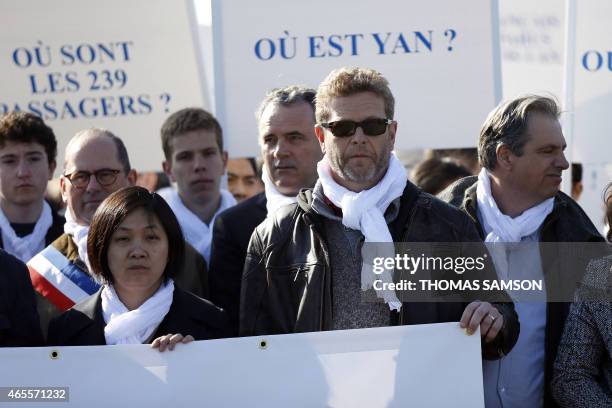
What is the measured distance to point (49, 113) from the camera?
6.79 metres

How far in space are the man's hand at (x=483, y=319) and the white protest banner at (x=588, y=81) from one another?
232 centimetres

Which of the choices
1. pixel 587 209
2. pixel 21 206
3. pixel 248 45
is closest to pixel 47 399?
pixel 21 206

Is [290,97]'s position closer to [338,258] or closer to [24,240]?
[338,258]

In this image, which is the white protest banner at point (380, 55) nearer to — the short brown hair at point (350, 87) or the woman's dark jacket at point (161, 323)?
the short brown hair at point (350, 87)

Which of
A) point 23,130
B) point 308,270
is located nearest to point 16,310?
point 308,270

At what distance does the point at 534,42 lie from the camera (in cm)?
688

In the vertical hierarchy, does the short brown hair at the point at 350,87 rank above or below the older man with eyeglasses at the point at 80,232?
above

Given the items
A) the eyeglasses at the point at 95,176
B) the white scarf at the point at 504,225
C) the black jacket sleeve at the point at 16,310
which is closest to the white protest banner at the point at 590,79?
the white scarf at the point at 504,225

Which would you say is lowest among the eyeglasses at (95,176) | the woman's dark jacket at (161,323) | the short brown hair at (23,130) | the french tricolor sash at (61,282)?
the woman's dark jacket at (161,323)

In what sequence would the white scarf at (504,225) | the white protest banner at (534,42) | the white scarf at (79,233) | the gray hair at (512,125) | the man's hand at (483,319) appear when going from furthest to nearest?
the white protest banner at (534,42) → the white scarf at (79,233) → the gray hair at (512,125) → the white scarf at (504,225) → the man's hand at (483,319)

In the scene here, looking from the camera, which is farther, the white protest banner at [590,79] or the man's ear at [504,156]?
the white protest banner at [590,79]

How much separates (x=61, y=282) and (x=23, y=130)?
3.78 feet

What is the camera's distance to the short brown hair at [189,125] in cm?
595

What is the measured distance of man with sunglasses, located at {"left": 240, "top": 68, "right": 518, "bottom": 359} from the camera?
3.97 m
